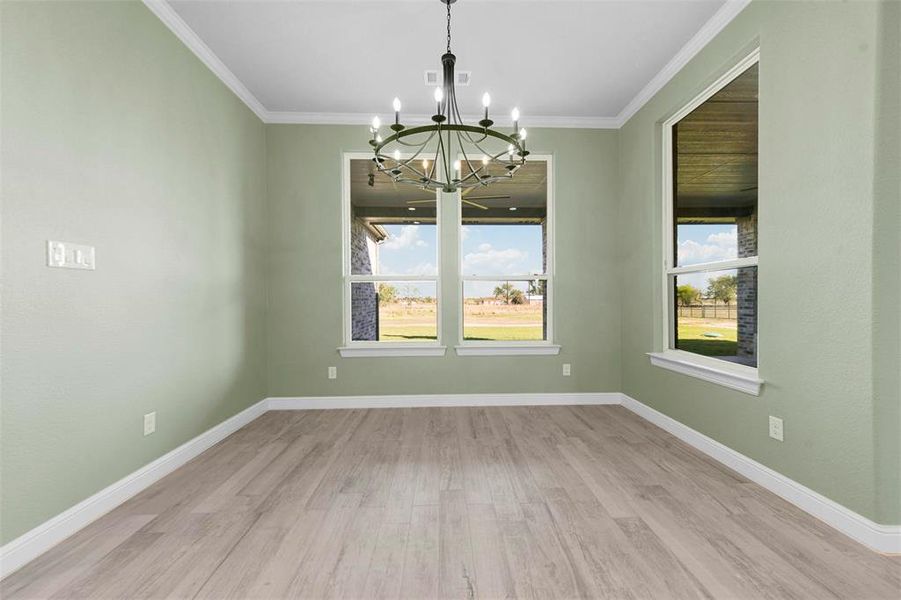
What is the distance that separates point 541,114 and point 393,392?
3059mm

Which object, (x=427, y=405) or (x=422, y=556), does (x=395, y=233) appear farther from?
(x=422, y=556)

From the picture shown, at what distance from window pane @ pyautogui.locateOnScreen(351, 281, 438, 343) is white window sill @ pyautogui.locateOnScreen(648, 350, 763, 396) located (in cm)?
207

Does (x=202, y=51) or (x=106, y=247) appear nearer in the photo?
(x=106, y=247)

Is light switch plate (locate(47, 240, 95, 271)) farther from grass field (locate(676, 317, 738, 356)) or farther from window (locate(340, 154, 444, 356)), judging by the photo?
grass field (locate(676, 317, 738, 356))

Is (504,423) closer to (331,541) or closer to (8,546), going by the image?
(331,541)

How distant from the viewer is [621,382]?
3.97 metres

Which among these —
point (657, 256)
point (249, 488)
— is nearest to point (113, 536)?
point (249, 488)

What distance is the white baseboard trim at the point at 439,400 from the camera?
3.85 meters

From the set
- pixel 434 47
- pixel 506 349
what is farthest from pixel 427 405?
pixel 434 47

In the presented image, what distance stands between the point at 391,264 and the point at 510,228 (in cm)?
126

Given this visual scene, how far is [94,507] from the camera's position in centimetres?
194

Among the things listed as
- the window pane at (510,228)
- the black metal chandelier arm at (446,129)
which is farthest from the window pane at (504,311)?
the black metal chandelier arm at (446,129)

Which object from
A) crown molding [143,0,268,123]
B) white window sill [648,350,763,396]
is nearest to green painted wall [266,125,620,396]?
crown molding [143,0,268,123]

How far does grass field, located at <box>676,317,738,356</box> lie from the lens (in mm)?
2607
